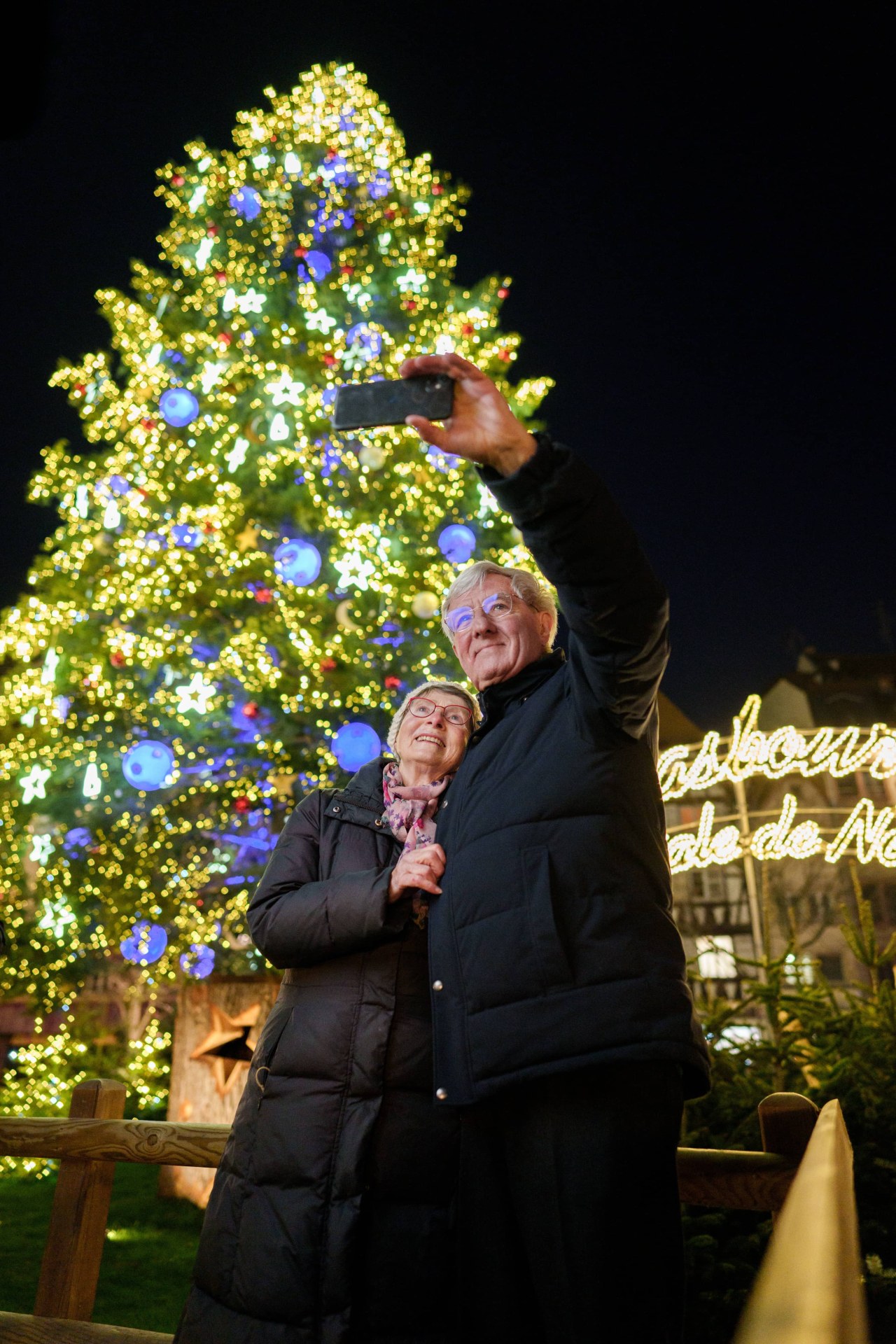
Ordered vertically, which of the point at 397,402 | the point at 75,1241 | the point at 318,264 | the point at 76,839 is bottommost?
the point at 75,1241

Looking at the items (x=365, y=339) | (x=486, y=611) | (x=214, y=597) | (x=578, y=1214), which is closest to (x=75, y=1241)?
(x=578, y=1214)

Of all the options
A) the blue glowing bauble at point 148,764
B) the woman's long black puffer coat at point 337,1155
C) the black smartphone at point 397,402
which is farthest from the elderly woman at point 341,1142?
the blue glowing bauble at point 148,764

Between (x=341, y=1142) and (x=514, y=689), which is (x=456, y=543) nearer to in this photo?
(x=514, y=689)

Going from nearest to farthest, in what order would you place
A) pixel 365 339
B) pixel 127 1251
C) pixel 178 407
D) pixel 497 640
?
pixel 497 640, pixel 127 1251, pixel 178 407, pixel 365 339

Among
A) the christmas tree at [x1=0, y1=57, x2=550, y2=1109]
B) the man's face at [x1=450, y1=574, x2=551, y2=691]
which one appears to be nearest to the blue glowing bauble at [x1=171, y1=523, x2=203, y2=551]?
the christmas tree at [x1=0, y1=57, x2=550, y2=1109]

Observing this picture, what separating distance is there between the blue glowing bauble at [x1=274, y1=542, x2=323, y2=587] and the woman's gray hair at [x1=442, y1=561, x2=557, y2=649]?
4511 millimetres

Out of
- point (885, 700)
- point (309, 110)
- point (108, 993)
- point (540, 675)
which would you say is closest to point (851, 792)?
point (885, 700)

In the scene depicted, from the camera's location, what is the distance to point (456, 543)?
7168 millimetres

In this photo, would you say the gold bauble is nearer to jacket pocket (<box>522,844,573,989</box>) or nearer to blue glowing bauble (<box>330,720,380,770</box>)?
blue glowing bauble (<box>330,720,380,770</box>)

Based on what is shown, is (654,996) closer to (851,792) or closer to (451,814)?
(451,814)

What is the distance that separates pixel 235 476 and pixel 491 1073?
22.6ft

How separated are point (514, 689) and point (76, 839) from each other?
5.83m

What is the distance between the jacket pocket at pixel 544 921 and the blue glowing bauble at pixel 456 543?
5681mm

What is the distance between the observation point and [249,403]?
7770 mm
